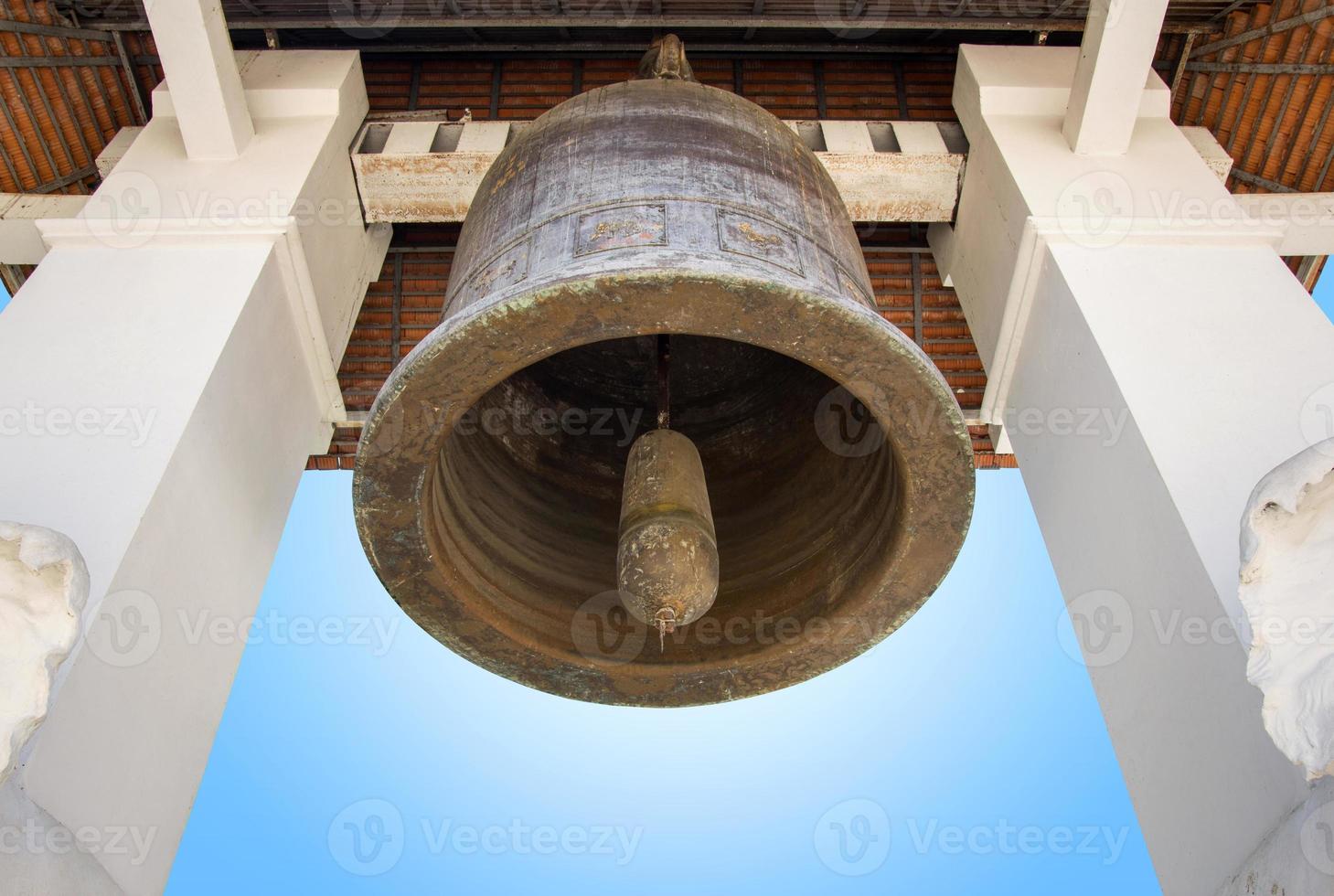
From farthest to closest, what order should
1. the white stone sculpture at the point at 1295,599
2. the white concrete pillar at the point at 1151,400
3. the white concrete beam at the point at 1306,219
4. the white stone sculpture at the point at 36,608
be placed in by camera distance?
the white concrete beam at the point at 1306,219 < the white concrete pillar at the point at 1151,400 < the white stone sculpture at the point at 36,608 < the white stone sculpture at the point at 1295,599

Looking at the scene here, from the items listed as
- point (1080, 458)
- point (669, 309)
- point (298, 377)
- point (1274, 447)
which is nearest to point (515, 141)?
point (298, 377)

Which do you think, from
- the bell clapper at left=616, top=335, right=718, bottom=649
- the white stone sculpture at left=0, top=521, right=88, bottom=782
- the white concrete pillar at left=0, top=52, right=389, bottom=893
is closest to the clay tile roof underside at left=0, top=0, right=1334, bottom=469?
the white concrete pillar at left=0, top=52, right=389, bottom=893

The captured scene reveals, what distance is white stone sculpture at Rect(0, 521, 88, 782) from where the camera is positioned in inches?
105

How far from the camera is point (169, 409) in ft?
12.9

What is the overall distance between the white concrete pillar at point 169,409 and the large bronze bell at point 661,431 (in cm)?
87

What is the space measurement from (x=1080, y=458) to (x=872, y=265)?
264cm

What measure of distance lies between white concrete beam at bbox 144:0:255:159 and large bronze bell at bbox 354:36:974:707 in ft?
5.31

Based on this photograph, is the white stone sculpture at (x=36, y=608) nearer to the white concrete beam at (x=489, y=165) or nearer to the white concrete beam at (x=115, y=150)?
the white concrete beam at (x=489, y=165)

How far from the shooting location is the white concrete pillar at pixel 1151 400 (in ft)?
10.9

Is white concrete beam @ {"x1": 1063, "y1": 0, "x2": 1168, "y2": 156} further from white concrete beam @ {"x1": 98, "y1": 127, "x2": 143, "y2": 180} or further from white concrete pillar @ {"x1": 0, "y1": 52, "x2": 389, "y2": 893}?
→ white concrete beam @ {"x1": 98, "y1": 127, "x2": 143, "y2": 180}

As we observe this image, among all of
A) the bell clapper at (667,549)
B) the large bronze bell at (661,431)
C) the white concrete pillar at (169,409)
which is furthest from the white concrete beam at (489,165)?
the bell clapper at (667,549)

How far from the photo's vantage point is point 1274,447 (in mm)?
3771

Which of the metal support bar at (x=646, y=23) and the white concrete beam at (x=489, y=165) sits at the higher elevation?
the metal support bar at (x=646, y=23)

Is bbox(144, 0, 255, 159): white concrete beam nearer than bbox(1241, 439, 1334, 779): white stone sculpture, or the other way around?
bbox(1241, 439, 1334, 779): white stone sculpture
